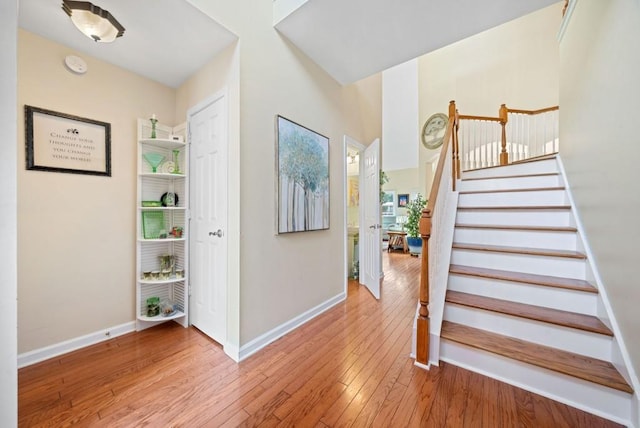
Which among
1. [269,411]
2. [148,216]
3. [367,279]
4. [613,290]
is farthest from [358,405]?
[148,216]

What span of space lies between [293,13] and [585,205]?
287cm

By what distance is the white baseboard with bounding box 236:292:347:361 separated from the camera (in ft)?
6.10

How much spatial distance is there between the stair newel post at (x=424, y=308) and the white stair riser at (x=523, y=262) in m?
0.80

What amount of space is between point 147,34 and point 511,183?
3864 mm

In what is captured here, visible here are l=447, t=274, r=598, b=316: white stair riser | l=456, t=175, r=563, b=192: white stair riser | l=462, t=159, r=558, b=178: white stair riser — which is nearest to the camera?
l=447, t=274, r=598, b=316: white stair riser

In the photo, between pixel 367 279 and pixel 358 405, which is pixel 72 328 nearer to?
pixel 358 405

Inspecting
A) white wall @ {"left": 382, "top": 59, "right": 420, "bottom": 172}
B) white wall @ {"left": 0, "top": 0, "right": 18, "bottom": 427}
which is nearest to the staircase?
white wall @ {"left": 0, "top": 0, "right": 18, "bottom": 427}

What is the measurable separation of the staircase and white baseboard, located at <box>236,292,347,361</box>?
125cm

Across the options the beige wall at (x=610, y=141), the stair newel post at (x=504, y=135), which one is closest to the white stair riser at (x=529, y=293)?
the beige wall at (x=610, y=141)

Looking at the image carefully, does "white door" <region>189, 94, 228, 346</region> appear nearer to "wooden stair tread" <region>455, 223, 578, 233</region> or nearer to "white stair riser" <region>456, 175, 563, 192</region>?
"wooden stair tread" <region>455, 223, 578, 233</region>

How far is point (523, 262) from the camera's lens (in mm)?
1998

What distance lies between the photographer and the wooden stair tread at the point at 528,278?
5.45 ft

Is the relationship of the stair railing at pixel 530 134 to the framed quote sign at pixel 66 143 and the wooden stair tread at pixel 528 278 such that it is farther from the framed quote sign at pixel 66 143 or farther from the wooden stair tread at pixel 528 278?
the framed quote sign at pixel 66 143

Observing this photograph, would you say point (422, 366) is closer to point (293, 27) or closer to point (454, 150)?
point (454, 150)
